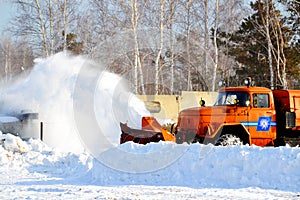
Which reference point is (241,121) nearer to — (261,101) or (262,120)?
(262,120)

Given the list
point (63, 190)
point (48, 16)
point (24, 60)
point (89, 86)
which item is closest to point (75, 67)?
point (89, 86)

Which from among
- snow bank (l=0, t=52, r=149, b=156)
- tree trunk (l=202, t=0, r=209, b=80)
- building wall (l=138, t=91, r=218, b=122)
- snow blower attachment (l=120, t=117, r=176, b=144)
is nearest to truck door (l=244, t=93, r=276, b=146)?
snow blower attachment (l=120, t=117, r=176, b=144)

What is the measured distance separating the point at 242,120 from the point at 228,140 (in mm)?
763

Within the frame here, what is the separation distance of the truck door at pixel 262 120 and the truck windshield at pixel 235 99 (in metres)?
0.19

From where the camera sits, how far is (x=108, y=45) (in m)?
28.4

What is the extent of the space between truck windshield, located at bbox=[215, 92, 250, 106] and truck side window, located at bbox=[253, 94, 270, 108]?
0.66ft

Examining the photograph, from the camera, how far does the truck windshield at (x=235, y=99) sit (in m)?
11.9

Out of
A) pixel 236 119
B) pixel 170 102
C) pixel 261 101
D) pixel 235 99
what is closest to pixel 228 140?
pixel 236 119

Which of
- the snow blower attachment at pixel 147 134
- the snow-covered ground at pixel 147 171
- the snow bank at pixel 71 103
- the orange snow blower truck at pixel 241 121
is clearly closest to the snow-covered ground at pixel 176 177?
the snow-covered ground at pixel 147 171

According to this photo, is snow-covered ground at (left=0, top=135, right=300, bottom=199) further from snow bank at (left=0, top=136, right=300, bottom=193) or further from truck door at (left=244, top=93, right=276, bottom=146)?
truck door at (left=244, top=93, right=276, bottom=146)

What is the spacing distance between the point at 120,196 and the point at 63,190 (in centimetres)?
120

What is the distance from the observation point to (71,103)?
1625cm

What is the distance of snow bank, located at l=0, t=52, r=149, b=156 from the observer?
15.6 m

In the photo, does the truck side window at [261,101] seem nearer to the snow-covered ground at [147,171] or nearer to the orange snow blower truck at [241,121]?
the orange snow blower truck at [241,121]
